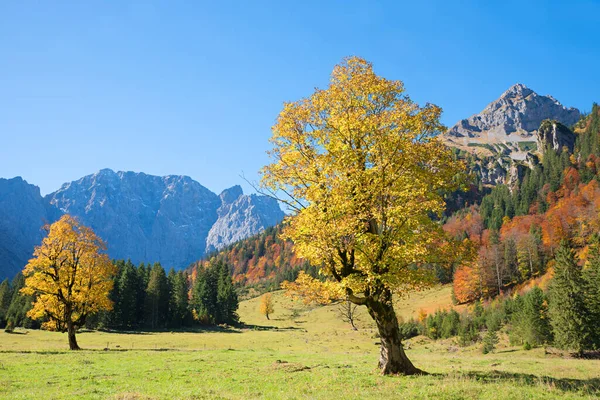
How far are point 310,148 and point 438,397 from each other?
40.6 feet

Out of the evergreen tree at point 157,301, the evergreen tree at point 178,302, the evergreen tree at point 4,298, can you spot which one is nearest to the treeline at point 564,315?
the evergreen tree at point 178,302

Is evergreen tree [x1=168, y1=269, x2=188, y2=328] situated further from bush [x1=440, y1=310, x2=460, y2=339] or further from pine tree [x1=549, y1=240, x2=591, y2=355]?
pine tree [x1=549, y1=240, x2=591, y2=355]

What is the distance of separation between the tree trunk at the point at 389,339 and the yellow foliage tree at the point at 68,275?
35.4m

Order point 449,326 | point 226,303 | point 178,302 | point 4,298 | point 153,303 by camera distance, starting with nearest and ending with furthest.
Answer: point 449,326
point 153,303
point 4,298
point 178,302
point 226,303

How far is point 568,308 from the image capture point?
51562 mm

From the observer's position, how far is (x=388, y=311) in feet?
62.2

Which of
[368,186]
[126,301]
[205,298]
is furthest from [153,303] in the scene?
[368,186]

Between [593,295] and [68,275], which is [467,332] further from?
[68,275]

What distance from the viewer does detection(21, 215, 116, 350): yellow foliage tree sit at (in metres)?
40.8

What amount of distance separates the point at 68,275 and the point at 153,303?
226 ft

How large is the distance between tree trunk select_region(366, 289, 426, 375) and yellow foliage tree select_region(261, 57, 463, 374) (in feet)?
0.16

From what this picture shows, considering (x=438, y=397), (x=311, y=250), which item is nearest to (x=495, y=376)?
(x=438, y=397)

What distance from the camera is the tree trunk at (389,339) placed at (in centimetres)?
1859

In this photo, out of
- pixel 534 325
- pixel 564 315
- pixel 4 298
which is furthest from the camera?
pixel 4 298
